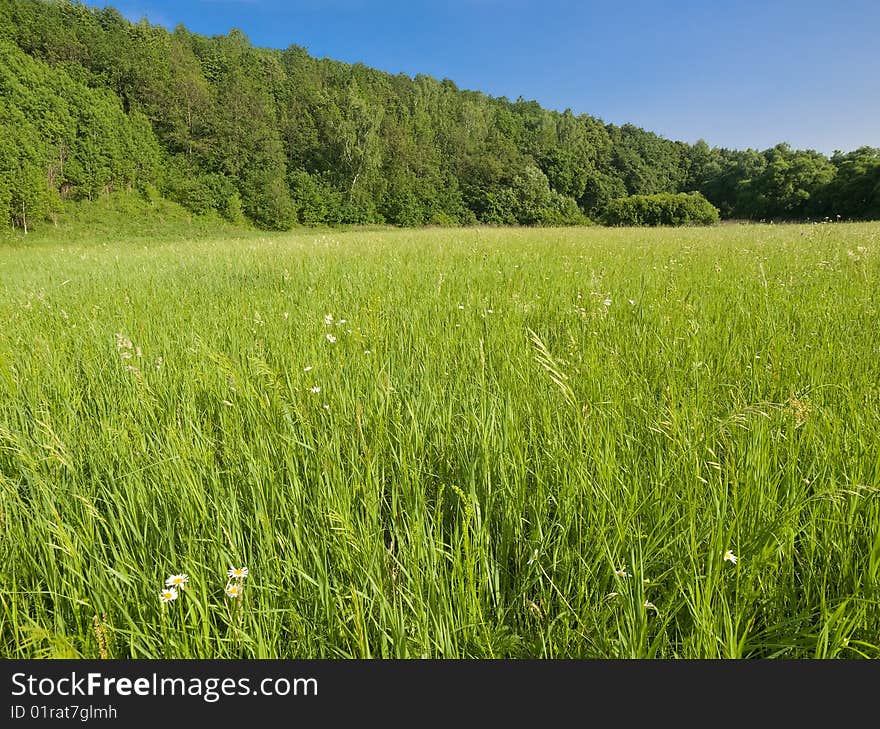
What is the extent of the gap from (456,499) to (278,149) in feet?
204

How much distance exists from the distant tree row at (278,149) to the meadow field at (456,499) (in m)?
39.0

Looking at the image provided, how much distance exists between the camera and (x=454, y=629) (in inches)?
32.1

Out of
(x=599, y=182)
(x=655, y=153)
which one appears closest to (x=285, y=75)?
(x=599, y=182)

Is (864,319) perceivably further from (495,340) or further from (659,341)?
(495,340)

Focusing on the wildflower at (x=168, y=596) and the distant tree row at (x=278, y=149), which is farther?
the distant tree row at (x=278, y=149)

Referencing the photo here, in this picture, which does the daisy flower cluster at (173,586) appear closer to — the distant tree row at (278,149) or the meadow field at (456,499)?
the meadow field at (456,499)

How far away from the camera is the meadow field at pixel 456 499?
2.77 ft

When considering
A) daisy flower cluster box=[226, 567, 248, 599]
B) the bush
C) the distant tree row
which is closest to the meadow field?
daisy flower cluster box=[226, 567, 248, 599]

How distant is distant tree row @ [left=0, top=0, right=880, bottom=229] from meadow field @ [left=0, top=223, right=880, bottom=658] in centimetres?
3905

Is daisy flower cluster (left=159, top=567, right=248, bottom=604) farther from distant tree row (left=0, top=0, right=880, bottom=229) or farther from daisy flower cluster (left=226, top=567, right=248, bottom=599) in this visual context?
distant tree row (left=0, top=0, right=880, bottom=229)

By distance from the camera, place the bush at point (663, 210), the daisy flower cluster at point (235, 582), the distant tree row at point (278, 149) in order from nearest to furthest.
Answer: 1. the daisy flower cluster at point (235, 582)
2. the distant tree row at point (278, 149)
3. the bush at point (663, 210)

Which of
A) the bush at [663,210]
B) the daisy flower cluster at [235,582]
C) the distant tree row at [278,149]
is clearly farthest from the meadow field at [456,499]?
the bush at [663,210]

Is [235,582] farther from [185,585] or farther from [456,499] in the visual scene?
[456,499]

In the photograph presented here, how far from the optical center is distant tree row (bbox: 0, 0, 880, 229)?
4075cm
